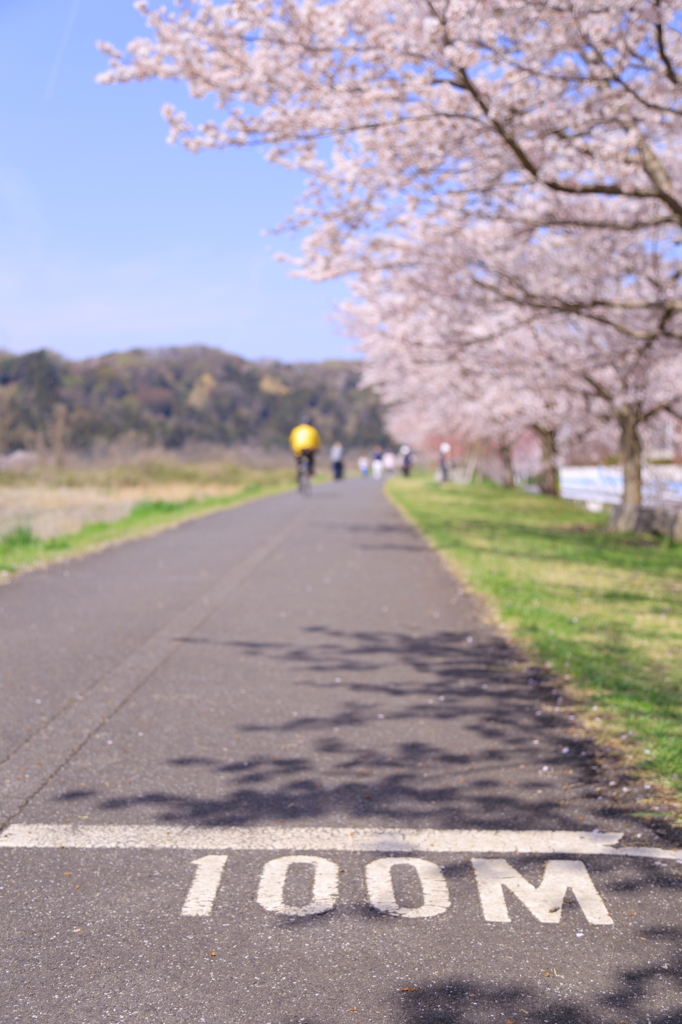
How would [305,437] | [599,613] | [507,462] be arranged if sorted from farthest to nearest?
[507,462], [305,437], [599,613]

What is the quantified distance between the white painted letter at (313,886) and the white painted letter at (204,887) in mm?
167

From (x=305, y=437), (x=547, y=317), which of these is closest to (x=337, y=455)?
(x=305, y=437)

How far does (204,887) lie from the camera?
336 cm

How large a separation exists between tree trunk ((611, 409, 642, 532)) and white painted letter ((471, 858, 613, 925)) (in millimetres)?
16710

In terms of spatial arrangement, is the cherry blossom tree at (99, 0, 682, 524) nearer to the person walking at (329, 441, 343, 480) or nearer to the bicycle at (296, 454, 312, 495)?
the bicycle at (296, 454, 312, 495)

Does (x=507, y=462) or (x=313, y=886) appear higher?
(x=507, y=462)

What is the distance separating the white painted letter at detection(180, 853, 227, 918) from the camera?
3.18 metres

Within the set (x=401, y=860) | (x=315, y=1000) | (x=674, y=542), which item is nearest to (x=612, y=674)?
(x=401, y=860)

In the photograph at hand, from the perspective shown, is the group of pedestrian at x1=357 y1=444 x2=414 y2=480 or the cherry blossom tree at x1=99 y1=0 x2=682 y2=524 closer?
the cherry blossom tree at x1=99 y1=0 x2=682 y2=524

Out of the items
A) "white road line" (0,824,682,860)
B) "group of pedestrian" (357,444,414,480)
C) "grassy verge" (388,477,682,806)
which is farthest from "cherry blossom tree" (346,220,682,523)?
"group of pedestrian" (357,444,414,480)

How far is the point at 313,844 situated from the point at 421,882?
515 millimetres

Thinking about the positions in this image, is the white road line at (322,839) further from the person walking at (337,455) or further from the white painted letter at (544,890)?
the person walking at (337,455)

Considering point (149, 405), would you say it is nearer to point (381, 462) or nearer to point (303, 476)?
point (381, 462)

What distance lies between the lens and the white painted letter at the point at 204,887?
3.18 m
